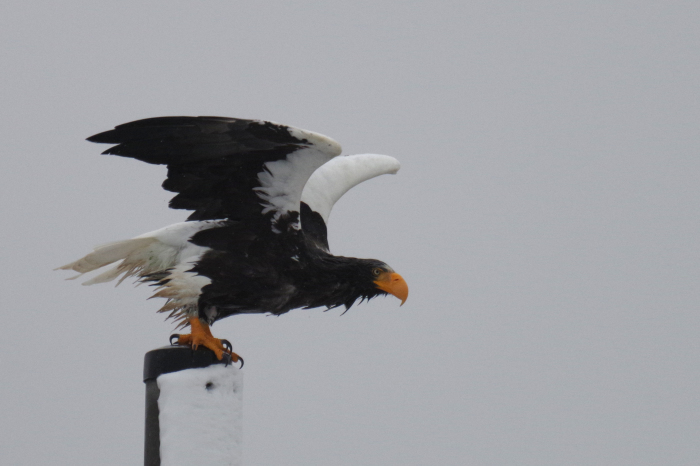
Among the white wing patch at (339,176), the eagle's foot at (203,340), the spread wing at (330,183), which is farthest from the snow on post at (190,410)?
the white wing patch at (339,176)

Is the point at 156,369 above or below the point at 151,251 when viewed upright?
below

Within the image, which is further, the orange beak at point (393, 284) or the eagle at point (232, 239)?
the orange beak at point (393, 284)

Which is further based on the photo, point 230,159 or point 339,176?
point 339,176

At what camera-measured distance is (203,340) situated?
5035mm

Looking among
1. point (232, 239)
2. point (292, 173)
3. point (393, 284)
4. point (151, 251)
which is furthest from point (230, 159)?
point (393, 284)

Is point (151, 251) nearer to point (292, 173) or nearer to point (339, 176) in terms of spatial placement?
point (292, 173)

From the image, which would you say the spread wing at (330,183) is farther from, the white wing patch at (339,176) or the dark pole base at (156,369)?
the dark pole base at (156,369)

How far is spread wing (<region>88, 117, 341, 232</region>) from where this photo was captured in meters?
4.88

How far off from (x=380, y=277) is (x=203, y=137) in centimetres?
163

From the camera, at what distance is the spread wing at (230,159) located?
16.0ft

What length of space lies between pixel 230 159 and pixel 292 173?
0.43 m

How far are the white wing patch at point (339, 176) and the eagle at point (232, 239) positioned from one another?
134 cm

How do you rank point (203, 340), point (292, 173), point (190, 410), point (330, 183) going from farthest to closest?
point (330, 183)
point (292, 173)
point (203, 340)
point (190, 410)

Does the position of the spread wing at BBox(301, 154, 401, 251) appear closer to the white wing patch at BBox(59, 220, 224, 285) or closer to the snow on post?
the white wing patch at BBox(59, 220, 224, 285)
